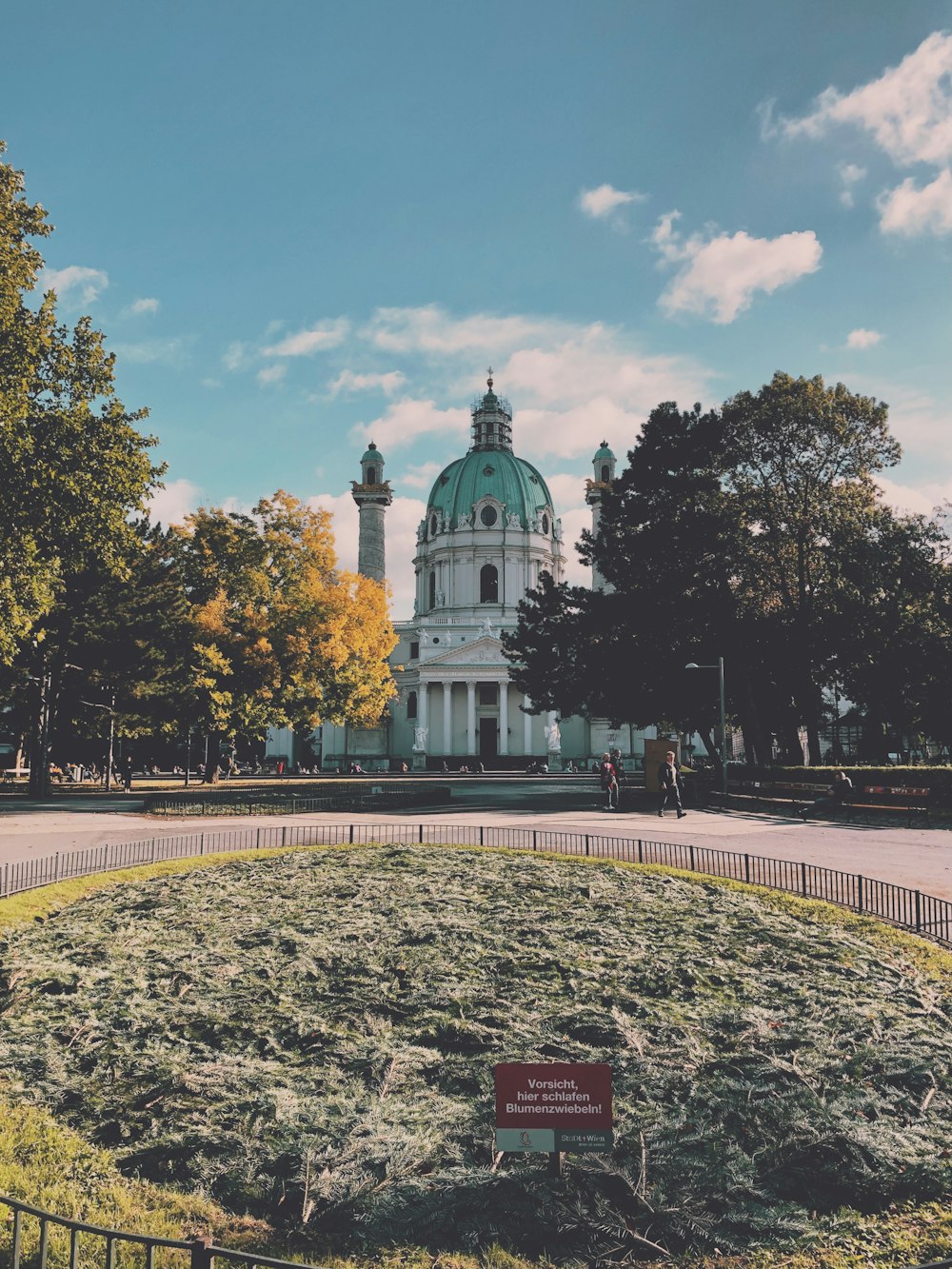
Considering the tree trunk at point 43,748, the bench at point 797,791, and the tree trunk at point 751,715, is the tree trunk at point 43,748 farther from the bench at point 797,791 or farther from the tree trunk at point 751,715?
the tree trunk at point 751,715

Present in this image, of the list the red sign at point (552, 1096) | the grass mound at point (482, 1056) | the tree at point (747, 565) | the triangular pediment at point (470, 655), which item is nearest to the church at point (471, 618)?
the triangular pediment at point (470, 655)

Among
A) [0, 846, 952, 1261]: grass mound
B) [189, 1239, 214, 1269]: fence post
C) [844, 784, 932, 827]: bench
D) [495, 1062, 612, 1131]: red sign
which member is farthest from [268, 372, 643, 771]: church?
[189, 1239, 214, 1269]: fence post

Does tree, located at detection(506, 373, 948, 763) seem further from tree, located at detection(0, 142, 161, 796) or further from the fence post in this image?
the fence post

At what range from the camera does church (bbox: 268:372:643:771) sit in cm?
8944

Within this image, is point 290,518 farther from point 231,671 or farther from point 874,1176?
point 874,1176

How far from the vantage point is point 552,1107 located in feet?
21.8

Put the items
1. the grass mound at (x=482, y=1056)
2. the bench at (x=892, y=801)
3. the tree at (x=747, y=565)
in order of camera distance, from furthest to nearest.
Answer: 1. the tree at (x=747, y=565)
2. the bench at (x=892, y=801)
3. the grass mound at (x=482, y=1056)

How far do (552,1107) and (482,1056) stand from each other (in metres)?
2.96

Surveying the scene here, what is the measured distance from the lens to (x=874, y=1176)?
24.2 ft

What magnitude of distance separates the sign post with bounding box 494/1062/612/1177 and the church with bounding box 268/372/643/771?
74227 millimetres

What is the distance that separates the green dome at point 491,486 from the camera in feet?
340

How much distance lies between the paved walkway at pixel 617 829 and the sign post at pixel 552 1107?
39.8 ft

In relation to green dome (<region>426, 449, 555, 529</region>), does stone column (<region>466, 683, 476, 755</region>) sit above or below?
below

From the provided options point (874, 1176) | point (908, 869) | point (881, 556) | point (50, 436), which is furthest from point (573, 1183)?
point (881, 556)
